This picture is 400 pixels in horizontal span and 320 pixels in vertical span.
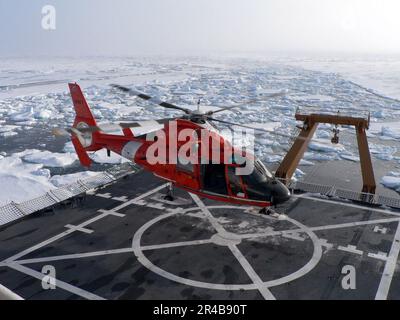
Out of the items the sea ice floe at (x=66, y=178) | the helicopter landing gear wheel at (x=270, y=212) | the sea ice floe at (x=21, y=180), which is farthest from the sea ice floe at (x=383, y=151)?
the sea ice floe at (x=21, y=180)

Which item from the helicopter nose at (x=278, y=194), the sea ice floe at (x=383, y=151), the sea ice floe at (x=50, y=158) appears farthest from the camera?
the sea ice floe at (x=383, y=151)

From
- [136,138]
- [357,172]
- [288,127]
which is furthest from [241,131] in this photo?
[136,138]

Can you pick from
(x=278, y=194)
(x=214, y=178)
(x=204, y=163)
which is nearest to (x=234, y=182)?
(x=214, y=178)

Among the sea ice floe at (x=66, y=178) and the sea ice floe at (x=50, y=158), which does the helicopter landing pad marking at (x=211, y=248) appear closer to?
the sea ice floe at (x=66, y=178)

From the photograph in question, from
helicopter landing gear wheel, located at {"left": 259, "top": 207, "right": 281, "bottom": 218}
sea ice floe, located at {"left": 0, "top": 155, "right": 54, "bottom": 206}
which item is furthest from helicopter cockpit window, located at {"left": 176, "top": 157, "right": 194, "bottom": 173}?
sea ice floe, located at {"left": 0, "top": 155, "right": 54, "bottom": 206}

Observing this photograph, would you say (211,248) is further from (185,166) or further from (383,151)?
(383,151)

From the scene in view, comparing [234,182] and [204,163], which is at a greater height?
[204,163]
